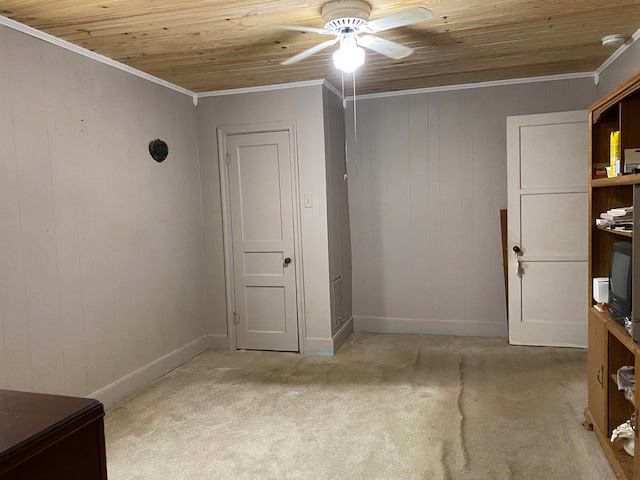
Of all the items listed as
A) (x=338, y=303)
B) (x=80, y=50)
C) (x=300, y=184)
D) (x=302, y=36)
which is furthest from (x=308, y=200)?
(x=80, y=50)

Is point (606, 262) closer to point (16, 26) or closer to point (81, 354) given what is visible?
point (81, 354)

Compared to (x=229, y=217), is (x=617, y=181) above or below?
above

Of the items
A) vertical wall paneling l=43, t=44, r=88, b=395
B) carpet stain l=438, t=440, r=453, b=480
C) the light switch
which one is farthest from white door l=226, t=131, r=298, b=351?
carpet stain l=438, t=440, r=453, b=480

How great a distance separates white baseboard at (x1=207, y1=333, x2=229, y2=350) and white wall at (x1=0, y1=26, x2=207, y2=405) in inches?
10.4

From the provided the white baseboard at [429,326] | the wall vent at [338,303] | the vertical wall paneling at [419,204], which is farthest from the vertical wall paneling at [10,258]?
the vertical wall paneling at [419,204]

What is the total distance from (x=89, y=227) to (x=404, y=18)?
2.35 metres

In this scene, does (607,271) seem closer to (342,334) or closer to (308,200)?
(308,200)

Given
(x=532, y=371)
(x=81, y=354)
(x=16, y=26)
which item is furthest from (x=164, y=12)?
(x=532, y=371)

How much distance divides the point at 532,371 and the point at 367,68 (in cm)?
269

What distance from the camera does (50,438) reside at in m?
1.14

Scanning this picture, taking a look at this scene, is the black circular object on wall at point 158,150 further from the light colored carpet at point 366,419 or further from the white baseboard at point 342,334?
the white baseboard at point 342,334

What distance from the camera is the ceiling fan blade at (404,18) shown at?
2387mm

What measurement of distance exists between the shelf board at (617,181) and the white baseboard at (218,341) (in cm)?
336

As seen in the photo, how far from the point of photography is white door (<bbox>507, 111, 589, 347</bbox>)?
4.25m
